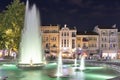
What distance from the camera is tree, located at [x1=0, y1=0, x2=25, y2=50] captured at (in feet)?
298

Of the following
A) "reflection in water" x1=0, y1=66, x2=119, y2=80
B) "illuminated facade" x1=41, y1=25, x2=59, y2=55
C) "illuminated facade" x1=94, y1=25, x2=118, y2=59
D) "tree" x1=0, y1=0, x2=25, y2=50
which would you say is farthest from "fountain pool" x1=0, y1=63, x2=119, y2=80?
"illuminated facade" x1=94, y1=25, x2=118, y2=59

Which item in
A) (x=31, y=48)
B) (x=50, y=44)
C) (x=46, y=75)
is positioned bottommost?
(x=46, y=75)

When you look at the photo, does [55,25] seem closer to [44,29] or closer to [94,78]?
[44,29]

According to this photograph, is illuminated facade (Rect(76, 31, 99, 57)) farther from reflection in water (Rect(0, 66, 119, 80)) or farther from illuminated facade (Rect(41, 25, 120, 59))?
reflection in water (Rect(0, 66, 119, 80))

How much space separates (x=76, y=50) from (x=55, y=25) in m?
12.4

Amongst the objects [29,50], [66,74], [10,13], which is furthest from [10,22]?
[66,74]

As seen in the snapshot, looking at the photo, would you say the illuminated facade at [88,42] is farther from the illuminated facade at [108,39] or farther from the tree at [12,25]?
the tree at [12,25]

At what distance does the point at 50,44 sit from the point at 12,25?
131 ft

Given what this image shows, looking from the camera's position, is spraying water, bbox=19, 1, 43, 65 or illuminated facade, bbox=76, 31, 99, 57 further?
illuminated facade, bbox=76, 31, 99, 57

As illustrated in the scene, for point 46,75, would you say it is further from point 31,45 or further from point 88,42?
point 88,42

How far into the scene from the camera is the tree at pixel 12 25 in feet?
298

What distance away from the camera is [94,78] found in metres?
42.8

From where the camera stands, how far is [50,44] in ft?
432

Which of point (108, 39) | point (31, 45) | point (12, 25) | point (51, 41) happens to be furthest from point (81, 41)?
point (31, 45)
